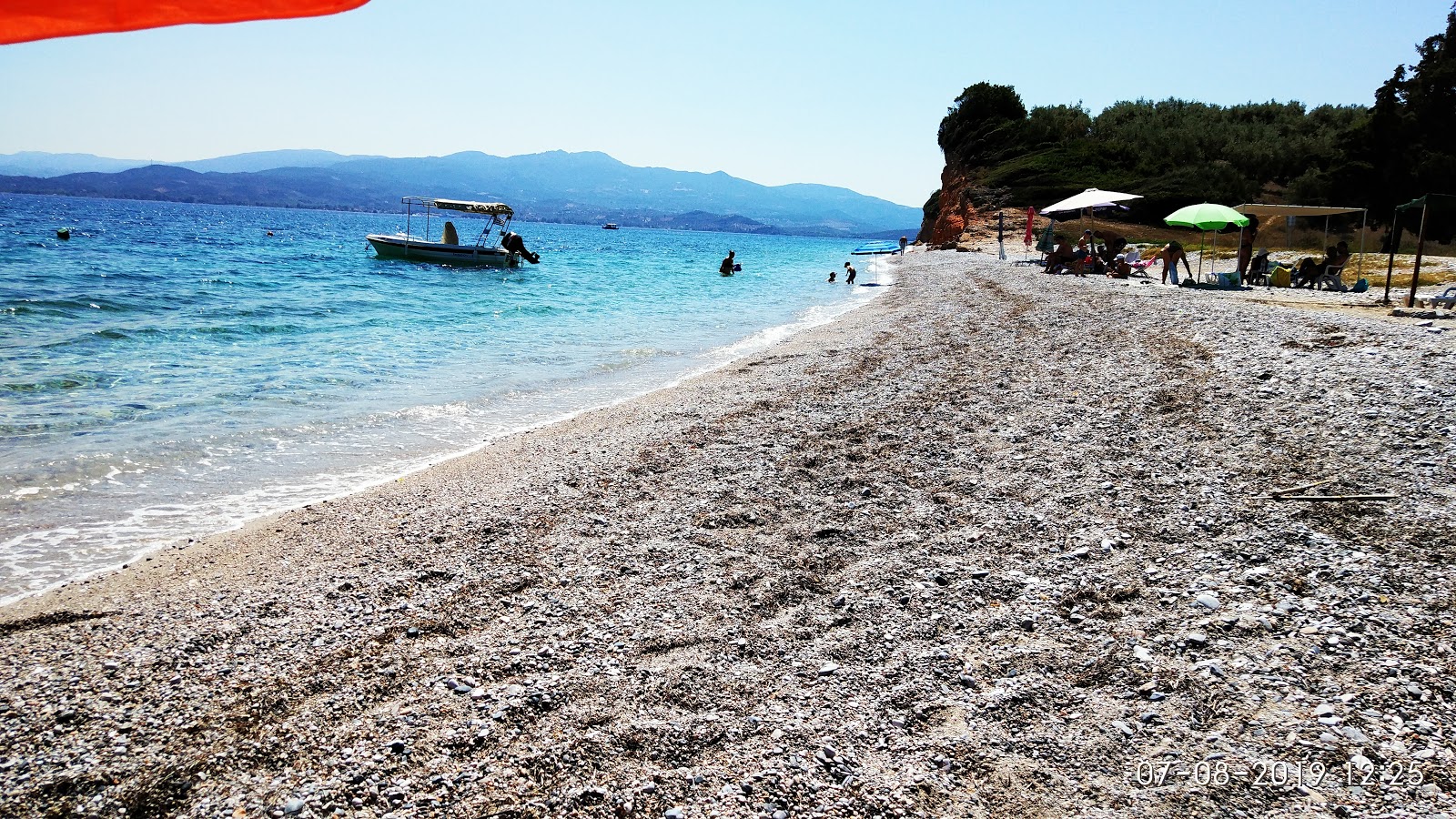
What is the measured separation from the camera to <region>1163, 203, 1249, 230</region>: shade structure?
18734 millimetres

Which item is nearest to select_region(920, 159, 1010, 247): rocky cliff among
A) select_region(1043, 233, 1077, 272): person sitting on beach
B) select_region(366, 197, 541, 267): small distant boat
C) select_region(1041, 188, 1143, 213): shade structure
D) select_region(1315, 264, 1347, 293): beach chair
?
select_region(1041, 188, 1143, 213): shade structure

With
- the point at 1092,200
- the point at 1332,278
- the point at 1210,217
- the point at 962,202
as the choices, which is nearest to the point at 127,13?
the point at 1210,217

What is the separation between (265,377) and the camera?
1282 centimetres

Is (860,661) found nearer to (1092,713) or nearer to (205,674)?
(1092,713)

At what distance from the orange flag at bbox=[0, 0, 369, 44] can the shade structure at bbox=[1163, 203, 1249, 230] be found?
20.8 m

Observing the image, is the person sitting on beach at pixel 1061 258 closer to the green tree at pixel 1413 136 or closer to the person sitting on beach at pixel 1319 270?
the person sitting on beach at pixel 1319 270

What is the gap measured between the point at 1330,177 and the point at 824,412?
37.8 metres

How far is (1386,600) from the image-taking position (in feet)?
13.9

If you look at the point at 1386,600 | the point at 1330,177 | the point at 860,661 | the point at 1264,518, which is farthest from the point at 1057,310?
the point at 1330,177

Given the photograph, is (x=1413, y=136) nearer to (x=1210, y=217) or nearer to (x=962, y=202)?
(x=1210, y=217)

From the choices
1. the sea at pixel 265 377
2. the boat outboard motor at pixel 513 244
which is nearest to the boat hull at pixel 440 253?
the boat outboard motor at pixel 513 244

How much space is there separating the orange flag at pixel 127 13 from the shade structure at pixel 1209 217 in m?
20.8

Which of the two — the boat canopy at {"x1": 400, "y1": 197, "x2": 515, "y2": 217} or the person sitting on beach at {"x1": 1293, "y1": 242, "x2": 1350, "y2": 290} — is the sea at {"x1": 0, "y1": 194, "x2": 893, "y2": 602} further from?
the person sitting on beach at {"x1": 1293, "y1": 242, "x2": 1350, "y2": 290}

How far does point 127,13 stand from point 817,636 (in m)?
3.95
